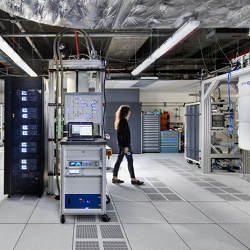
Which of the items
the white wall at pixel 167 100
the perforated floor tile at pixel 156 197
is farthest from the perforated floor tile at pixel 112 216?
the white wall at pixel 167 100

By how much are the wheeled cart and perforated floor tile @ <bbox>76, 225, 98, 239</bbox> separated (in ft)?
0.64

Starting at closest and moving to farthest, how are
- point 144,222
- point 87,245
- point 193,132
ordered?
point 87,245 < point 144,222 < point 193,132

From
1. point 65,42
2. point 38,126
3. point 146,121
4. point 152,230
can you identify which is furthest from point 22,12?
point 146,121

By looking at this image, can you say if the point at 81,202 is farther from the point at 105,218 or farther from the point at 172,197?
the point at 172,197

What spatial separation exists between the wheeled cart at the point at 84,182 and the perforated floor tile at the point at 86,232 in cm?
20

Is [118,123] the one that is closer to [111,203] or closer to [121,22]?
[111,203]

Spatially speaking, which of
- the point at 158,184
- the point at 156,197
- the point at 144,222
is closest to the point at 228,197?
the point at 156,197

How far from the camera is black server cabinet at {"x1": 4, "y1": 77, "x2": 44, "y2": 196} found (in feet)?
12.8

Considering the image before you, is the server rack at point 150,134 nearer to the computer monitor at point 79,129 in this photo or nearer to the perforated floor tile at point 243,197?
the perforated floor tile at point 243,197

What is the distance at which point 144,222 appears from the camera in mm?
2965

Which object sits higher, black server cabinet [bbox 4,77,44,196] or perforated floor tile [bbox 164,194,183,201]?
black server cabinet [bbox 4,77,44,196]

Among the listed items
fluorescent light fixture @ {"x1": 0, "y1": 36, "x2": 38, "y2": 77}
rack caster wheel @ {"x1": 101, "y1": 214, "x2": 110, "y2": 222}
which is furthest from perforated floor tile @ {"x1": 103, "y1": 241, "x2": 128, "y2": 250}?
fluorescent light fixture @ {"x1": 0, "y1": 36, "x2": 38, "y2": 77}

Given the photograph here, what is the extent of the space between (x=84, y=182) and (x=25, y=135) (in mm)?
1514

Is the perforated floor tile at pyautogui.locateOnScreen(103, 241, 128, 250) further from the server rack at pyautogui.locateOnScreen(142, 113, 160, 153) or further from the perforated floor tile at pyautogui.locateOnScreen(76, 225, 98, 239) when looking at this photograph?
the server rack at pyautogui.locateOnScreen(142, 113, 160, 153)
